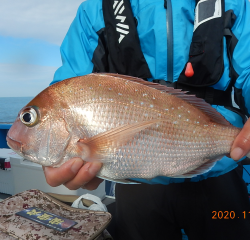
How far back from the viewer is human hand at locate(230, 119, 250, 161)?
0.89 m

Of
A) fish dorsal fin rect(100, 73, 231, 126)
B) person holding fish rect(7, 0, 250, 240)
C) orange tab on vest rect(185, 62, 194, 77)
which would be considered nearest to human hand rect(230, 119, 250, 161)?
person holding fish rect(7, 0, 250, 240)

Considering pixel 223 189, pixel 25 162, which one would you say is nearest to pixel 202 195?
pixel 223 189

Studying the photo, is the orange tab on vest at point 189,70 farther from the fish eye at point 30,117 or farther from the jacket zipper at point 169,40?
the fish eye at point 30,117

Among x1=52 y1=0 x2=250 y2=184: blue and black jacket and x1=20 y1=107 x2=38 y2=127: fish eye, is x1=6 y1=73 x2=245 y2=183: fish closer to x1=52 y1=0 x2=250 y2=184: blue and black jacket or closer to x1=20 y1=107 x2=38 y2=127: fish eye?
x1=20 y1=107 x2=38 y2=127: fish eye

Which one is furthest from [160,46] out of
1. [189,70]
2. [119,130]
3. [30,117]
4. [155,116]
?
[30,117]

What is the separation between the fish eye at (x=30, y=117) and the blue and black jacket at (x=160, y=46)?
0.52m

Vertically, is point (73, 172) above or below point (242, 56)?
below

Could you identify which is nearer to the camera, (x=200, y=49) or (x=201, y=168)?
(x=201, y=168)

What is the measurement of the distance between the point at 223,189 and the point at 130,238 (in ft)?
2.56

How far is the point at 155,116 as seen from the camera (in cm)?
95

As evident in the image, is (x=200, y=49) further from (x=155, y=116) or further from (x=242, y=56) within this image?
(x=155, y=116)

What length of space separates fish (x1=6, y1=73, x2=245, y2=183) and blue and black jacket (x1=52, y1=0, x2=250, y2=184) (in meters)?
0.44

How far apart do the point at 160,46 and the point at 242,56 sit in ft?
1.74

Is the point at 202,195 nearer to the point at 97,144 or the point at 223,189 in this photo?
the point at 223,189
